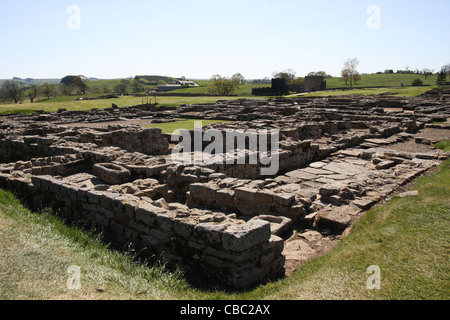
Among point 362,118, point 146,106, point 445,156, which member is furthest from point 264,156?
point 146,106

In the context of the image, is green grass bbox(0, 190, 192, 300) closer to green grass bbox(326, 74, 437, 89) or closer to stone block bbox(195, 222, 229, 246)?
stone block bbox(195, 222, 229, 246)

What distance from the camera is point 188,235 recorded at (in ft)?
20.3

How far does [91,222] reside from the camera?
8133mm

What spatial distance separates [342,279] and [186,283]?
2821 mm

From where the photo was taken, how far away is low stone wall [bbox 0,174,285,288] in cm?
569

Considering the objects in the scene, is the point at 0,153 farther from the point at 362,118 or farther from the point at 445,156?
the point at 362,118

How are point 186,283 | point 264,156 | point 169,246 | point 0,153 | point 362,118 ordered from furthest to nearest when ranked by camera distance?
1. point 362,118
2. point 0,153
3. point 264,156
4. point 169,246
5. point 186,283

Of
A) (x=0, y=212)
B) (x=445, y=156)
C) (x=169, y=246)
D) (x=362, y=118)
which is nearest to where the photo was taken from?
(x=169, y=246)

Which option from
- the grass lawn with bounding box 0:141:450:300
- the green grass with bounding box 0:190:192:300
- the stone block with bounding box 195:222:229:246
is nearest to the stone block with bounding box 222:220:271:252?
the stone block with bounding box 195:222:229:246

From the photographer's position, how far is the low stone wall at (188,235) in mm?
5688

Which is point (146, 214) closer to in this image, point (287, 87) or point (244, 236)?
point (244, 236)

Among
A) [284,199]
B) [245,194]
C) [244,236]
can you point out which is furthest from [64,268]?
[284,199]

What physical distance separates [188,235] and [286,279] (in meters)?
2.13

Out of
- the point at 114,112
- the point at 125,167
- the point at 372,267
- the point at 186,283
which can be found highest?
the point at 114,112
